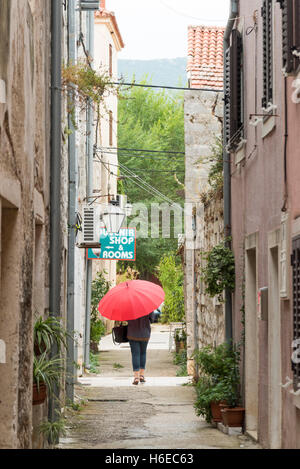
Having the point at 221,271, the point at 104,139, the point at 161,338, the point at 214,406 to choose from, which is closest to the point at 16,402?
the point at 214,406

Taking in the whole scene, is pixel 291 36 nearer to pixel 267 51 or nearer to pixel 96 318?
pixel 267 51

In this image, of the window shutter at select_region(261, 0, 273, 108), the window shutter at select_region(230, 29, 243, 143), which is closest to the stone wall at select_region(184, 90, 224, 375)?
the window shutter at select_region(230, 29, 243, 143)

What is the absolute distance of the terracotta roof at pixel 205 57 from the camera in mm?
Result: 18312

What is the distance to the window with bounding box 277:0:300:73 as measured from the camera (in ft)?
22.3

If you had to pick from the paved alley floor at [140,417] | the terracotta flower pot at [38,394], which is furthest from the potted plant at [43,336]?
the paved alley floor at [140,417]

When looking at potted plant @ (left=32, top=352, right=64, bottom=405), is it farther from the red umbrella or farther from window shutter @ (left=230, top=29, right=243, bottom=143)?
the red umbrella

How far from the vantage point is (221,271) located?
37.4 feet

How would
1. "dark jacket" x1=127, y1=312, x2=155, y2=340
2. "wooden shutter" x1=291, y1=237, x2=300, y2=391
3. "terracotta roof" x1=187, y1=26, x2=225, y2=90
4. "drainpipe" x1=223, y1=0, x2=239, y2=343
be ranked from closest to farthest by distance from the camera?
"wooden shutter" x1=291, y1=237, x2=300, y2=391, "drainpipe" x1=223, y1=0, x2=239, y2=343, "dark jacket" x1=127, y1=312, x2=155, y2=340, "terracotta roof" x1=187, y1=26, x2=225, y2=90

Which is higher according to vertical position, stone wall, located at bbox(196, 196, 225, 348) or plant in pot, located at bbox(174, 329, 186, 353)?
stone wall, located at bbox(196, 196, 225, 348)

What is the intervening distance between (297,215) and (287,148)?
0.76m

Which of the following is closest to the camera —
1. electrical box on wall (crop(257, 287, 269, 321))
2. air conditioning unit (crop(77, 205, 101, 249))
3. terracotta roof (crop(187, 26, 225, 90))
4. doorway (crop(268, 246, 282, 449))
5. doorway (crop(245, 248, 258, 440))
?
doorway (crop(268, 246, 282, 449))

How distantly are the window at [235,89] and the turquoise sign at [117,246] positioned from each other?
8.65m

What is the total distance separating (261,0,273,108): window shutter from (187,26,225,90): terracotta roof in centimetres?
925

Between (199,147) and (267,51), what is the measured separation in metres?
8.87
